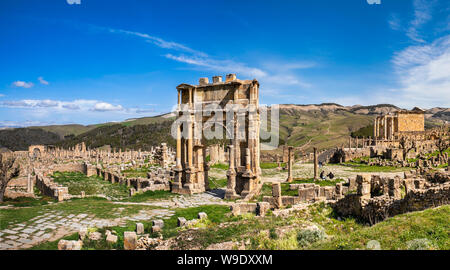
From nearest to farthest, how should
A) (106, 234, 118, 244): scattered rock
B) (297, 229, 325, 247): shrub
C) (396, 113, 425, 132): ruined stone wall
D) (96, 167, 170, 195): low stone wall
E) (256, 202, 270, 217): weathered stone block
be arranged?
(297, 229, 325, 247): shrub, (106, 234, 118, 244): scattered rock, (256, 202, 270, 217): weathered stone block, (96, 167, 170, 195): low stone wall, (396, 113, 425, 132): ruined stone wall

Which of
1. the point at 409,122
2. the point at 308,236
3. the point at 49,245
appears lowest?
the point at 49,245

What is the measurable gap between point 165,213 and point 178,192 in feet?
19.7

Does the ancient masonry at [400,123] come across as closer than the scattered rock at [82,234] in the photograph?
No

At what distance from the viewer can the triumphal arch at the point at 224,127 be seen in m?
18.4

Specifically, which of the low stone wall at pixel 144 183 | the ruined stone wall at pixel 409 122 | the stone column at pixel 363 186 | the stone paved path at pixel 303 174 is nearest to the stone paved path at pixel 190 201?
the low stone wall at pixel 144 183

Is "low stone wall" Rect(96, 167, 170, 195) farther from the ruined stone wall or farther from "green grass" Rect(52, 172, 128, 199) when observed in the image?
the ruined stone wall

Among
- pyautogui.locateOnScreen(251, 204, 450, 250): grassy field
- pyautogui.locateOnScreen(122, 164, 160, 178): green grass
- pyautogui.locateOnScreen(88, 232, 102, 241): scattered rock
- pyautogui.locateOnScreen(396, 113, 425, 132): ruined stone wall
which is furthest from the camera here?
pyautogui.locateOnScreen(396, 113, 425, 132): ruined stone wall

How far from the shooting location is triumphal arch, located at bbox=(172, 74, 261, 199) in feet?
60.3

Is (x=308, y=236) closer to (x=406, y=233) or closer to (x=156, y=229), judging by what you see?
(x=406, y=233)

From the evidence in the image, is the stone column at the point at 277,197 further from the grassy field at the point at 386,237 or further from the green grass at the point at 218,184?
the green grass at the point at 218,184

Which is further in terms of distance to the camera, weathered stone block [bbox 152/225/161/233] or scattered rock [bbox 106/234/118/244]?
weathered stone block [bbox 152/225/161/233]

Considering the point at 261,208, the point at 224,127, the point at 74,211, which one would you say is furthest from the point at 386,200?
the point at 74,211

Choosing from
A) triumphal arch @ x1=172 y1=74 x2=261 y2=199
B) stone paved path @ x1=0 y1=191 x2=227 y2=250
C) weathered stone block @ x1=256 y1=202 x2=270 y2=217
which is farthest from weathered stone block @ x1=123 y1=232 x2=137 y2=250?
triumphal arch @ x1=172 y1=74 x2=261 y2=199

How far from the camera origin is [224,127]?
1978cm
